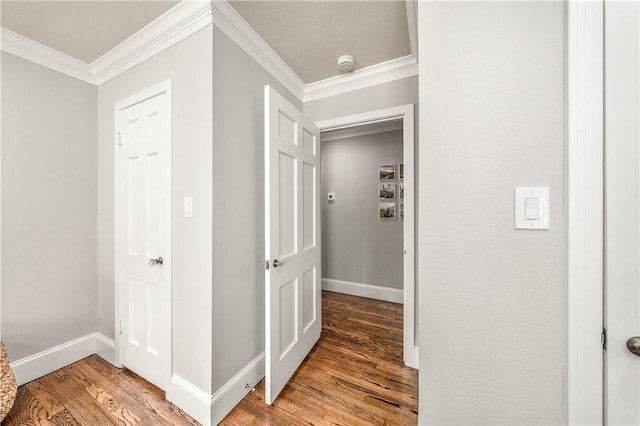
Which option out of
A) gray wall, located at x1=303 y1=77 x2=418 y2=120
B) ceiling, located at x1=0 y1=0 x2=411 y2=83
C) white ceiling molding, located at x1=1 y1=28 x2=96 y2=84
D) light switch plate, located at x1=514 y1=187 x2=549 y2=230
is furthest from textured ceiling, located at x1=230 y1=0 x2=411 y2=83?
white ceiling molding, located at x1=1 y1=28 x2=96 y2=84

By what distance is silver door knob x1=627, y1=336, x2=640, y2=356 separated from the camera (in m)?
0.63

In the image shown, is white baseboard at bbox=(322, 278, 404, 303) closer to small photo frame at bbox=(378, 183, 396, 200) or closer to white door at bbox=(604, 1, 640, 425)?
small photo frame at bbox=(378, 183, 396, 200)

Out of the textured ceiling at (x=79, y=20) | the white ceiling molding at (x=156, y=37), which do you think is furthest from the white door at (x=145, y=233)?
the textured ceiling at (x=79, y=20)

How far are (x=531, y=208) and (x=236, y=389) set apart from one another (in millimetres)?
1822

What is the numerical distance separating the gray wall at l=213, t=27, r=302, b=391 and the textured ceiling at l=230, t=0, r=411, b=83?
0.80ft

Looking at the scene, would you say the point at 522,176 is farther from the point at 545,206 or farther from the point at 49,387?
the point at 49,387

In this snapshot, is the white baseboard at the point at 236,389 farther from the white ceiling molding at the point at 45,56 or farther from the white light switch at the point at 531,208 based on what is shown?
the white ceiling molding at the point at 45,56

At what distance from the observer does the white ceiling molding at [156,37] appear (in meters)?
1.45

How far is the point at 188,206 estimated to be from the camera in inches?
59.6

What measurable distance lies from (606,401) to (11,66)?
342 centimetres

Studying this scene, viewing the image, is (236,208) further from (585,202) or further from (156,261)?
(585,202)

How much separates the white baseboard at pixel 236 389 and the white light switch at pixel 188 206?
3.46ft

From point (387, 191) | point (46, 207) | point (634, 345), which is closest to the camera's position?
point (634, 345)

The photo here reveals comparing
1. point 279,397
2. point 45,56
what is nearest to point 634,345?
point 279,397
